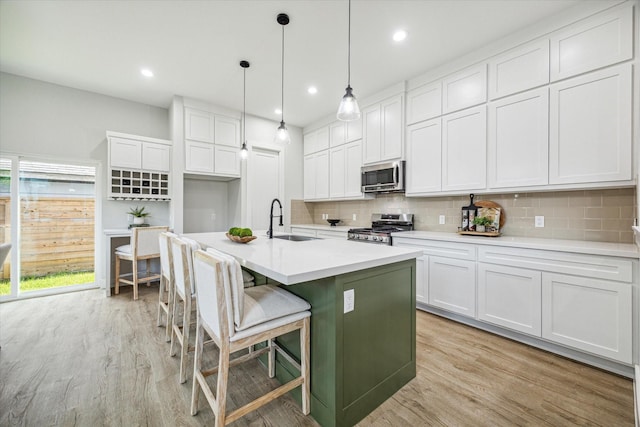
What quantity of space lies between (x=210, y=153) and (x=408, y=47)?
10.6 feet

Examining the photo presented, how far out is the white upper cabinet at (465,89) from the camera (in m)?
2.86

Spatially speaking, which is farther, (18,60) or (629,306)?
(18,60)

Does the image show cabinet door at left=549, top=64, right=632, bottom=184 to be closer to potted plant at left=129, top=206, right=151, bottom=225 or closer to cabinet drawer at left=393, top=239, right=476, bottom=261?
cabinet drawer at left=393, top=239, right=476, bottom=261

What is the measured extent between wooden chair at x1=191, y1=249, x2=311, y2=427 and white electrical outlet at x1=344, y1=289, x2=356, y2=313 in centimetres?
23

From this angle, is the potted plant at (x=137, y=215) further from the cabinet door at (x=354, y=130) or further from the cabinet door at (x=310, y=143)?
the cabinet door at (x=354, y=130)

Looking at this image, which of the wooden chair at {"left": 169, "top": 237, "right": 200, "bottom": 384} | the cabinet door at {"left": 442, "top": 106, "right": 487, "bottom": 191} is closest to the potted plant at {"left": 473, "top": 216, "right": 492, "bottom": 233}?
the cabinet door at {"left": 442, "top": 106, "right": 487, "bottom": 191}

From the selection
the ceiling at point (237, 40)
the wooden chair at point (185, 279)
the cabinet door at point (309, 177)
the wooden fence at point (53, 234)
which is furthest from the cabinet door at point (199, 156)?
the wooden chair at point (185, 279)

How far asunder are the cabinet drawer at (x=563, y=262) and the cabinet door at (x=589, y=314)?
0.17 feet

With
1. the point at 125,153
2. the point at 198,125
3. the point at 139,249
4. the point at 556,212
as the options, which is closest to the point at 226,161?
the point at 198,125

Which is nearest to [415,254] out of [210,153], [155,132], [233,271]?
[233,271]

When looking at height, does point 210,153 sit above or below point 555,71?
below

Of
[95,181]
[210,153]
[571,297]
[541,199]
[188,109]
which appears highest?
[188,109]

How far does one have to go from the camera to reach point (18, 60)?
315cm

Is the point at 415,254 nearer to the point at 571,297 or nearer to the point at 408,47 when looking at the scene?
the point at 571,297
